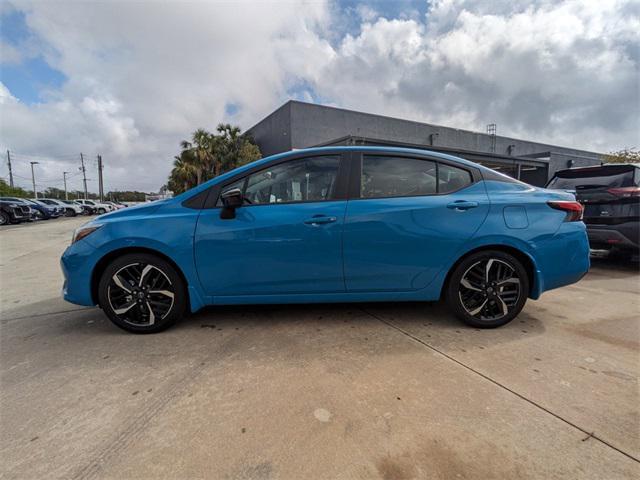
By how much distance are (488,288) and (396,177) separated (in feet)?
4.09

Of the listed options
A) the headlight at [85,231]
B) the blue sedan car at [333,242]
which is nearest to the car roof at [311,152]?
the blue sedan car at [333,242]

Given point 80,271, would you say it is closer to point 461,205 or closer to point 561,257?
point 461,205

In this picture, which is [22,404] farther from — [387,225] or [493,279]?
[493,279]

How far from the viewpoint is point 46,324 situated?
9.55 feet

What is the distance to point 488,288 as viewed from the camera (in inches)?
103

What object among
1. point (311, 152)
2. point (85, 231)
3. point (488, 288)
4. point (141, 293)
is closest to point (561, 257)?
point (488, 288)

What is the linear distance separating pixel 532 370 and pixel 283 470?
5.68 feet

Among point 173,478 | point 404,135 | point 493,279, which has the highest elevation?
point 404,135

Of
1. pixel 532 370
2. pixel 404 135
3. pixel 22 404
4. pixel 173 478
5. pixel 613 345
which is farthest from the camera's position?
pixel 404 135

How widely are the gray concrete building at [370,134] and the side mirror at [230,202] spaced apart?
17.2 m

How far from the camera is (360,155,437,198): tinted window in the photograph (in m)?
2.60

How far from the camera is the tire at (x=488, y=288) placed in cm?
260

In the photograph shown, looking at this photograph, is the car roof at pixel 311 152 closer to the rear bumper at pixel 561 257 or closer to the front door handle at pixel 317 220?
the front door handle at pixel 317 220

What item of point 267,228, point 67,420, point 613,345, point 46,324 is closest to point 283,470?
point 67,420
